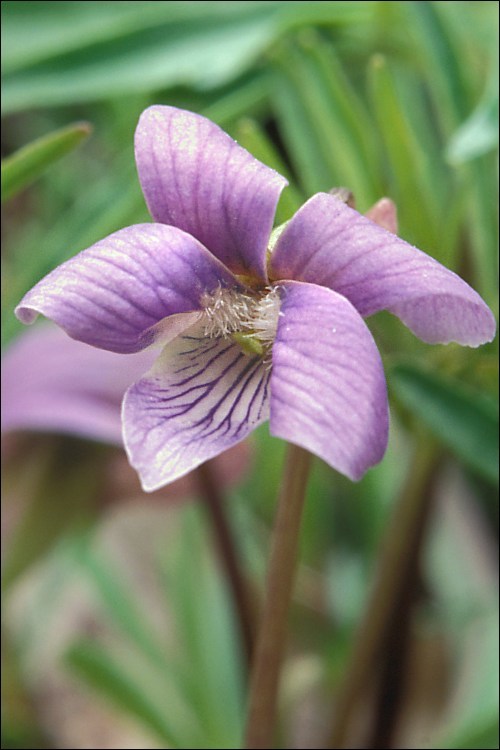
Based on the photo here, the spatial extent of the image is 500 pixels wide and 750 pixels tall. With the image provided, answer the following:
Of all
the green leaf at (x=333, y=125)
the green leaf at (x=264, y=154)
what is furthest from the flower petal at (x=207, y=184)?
the green leaf at (x=333, y=125)

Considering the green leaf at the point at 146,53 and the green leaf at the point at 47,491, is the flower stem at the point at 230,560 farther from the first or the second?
the green leaf at the point at 146,53

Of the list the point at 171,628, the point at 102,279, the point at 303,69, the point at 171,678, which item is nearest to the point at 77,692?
the point at 171,628

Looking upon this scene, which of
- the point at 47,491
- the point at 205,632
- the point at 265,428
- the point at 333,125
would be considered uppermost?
the point at 333,125

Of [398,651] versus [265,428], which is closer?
[398,651]

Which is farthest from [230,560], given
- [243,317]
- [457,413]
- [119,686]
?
[243,317]

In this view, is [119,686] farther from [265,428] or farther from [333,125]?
[333,125]

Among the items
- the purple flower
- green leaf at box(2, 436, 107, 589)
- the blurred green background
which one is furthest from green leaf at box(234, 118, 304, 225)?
green leaf at box(2, 436, 107, 589)
